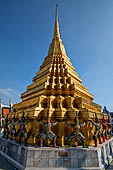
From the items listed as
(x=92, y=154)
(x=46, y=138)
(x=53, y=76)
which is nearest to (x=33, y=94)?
(x=53, y=76)

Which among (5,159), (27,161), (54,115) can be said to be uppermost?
(54,115)

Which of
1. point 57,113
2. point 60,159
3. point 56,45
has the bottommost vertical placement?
point 60,159

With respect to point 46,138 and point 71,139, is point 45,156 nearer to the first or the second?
point 46,138

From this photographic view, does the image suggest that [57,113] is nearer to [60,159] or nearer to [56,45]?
[60,159]

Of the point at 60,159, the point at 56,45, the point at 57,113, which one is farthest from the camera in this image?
the point at 56,45

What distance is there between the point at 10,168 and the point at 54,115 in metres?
4.96

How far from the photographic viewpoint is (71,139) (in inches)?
332

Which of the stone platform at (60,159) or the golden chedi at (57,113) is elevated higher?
Result: the golden chedi at (57,113)

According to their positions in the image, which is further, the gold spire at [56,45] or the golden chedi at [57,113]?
the gold spire at [56,45]

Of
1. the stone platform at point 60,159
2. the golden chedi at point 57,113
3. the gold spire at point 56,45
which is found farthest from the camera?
the gold spire at point 56,45

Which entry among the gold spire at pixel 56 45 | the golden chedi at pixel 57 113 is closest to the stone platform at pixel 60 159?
the golden chedi at pixel 57 113

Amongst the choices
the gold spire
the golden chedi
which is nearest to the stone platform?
the golden chedi

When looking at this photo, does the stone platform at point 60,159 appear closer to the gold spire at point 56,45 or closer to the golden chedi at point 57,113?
the golden chedi at point 57,113

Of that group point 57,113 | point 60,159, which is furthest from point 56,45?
point 60,159
